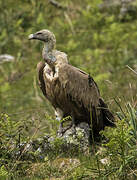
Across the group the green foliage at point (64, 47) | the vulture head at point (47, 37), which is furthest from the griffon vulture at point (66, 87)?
the green foliage at point (64, 47)

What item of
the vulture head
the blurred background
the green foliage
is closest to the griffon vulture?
the vulture head

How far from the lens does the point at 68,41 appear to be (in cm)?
1194

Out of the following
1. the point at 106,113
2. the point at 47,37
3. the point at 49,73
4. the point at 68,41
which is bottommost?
the point at 68,41

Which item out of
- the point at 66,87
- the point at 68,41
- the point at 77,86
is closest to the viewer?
the point at 66,87

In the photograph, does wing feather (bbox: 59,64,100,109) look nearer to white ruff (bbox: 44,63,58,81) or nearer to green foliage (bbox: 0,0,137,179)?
white ruff (bbox: 44,63,58,81)

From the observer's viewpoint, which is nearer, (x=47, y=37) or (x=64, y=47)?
(x=47, y=37)

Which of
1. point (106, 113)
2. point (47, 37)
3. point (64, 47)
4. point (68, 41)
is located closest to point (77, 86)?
point (106, 113)

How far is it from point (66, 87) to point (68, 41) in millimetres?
6783

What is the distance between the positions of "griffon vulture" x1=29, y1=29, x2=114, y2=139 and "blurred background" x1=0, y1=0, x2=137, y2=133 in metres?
3.68

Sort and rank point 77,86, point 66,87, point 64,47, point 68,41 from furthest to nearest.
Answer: point 68,41
point 64,47
point 77,86
point 66,87

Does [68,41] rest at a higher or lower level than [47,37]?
lower

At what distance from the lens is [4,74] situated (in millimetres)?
11164

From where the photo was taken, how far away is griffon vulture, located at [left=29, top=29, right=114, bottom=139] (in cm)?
523

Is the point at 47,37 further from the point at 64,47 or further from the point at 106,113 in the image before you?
the point at 64,47
